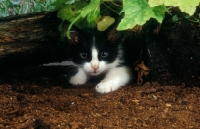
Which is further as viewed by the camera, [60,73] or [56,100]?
[60,73]

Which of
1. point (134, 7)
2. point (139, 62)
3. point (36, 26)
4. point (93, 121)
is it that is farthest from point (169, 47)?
point (36, 26)

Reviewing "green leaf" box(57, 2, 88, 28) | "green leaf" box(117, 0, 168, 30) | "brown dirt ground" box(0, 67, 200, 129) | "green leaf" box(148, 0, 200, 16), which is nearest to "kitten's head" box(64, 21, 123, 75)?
"brown dirt ground" box(0, 67, 200, 129)

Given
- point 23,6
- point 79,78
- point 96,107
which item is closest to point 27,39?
point 23,6

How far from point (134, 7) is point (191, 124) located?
83 centimetres

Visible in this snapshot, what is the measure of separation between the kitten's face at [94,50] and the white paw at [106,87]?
19 centimetres

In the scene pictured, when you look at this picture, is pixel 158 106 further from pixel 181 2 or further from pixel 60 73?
pixel 60 73

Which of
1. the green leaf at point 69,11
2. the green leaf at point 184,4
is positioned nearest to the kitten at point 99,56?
the green leaf at point 69,11

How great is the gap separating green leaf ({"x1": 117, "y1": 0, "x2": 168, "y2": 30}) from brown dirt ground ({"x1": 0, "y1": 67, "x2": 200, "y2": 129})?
0.64 meters

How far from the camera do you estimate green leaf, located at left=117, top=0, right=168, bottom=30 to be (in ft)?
7.04

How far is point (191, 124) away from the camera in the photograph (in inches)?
90.8

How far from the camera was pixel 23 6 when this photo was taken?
3539mm

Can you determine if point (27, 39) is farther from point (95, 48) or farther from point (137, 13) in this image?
point (137, 13)

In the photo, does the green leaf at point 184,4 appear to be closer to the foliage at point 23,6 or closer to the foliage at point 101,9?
the foliage at point 101,9

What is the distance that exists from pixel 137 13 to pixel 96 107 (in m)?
0.76
